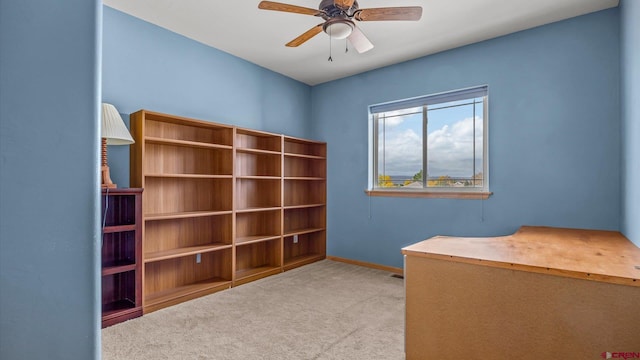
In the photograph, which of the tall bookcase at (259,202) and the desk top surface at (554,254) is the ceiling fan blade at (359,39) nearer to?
the tall bookcase at (259,202)

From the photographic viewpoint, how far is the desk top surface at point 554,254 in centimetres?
139

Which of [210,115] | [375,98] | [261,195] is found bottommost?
[261,195]

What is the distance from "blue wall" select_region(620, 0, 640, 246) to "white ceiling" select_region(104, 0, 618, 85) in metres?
0.53

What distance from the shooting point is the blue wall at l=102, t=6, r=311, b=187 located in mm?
2773

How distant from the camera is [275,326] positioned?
2449 mm

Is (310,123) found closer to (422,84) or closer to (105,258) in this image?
(422,84)

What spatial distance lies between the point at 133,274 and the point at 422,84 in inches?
140

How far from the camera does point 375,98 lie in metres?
4.19

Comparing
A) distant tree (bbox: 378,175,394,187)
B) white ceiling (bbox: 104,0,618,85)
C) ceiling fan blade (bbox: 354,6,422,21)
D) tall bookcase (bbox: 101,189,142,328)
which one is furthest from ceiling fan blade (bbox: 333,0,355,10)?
distant tree (bbox: 378,175,394,187)

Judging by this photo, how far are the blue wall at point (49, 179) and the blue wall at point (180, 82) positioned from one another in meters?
2.71

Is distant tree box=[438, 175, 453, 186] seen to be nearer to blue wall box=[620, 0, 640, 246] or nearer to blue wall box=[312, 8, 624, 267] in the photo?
blue wall box=[312, 8, 624, 267]

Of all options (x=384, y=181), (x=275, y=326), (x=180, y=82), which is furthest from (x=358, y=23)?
(x=275, y=326)

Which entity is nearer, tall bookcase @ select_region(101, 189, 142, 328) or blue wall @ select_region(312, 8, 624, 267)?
tall bookcase @ select_region(101, 189, 142, 328)

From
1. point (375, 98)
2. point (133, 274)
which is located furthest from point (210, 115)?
point (375, 98)
